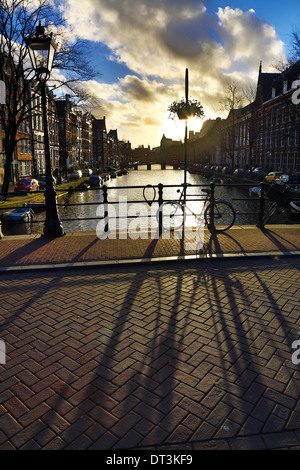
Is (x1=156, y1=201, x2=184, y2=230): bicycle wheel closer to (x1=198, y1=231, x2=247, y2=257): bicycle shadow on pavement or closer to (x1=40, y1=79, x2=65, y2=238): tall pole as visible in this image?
(x1=198, y1=231, x2=247, y2=257): bicycle shadow on pavement

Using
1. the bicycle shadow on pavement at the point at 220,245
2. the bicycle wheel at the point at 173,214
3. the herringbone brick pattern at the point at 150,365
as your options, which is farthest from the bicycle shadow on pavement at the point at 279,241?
the bicycle wheel at the point at 173,214

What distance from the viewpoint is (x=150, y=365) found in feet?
9.98

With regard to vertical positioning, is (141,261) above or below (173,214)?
below

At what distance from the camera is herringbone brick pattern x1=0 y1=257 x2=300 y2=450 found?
2.30 m

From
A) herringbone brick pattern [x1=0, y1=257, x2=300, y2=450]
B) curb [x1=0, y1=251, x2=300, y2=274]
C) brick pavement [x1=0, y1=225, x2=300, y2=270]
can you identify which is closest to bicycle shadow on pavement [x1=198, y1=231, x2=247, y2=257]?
brick pavement [x1=0, y1=225, x2=300, y2=270]

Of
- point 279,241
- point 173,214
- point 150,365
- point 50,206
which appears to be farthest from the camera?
point 173,214

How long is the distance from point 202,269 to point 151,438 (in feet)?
12.3

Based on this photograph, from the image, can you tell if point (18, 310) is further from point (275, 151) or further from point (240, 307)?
point (275, 151)

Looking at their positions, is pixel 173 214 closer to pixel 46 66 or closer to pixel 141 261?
pixel 141 261

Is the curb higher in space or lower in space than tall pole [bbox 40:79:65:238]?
lower

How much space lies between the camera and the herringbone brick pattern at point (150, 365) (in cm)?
230

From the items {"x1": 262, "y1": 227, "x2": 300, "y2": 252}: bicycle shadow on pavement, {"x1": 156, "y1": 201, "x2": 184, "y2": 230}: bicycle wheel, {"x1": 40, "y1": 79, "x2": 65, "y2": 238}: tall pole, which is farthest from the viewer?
{"x1": 156, "y1": 201, "x2": 184, "y2": 230}: bicycle wheel

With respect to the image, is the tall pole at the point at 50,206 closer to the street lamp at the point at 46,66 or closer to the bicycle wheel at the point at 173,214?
the street lamp at the point at 46,66

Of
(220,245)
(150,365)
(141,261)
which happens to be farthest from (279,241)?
(150,365)
